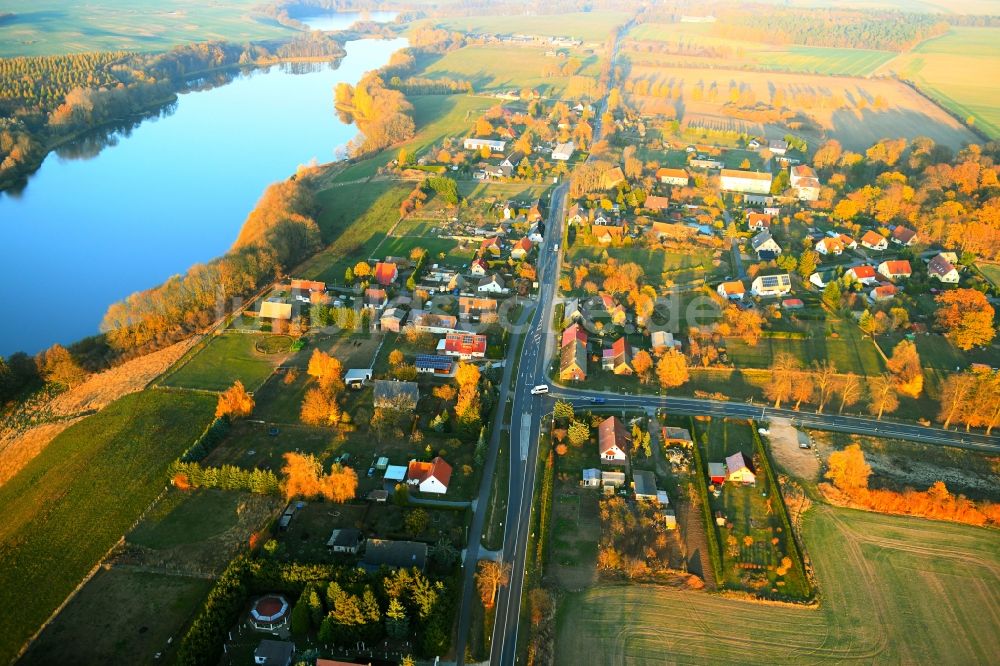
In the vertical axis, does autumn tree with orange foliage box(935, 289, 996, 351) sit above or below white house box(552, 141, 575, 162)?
below

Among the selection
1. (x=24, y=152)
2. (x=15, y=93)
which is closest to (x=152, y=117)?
(x=15, y=93)

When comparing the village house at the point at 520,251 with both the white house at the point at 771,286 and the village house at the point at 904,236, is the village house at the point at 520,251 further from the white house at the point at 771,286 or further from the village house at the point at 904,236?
the village house at the point at 904,236

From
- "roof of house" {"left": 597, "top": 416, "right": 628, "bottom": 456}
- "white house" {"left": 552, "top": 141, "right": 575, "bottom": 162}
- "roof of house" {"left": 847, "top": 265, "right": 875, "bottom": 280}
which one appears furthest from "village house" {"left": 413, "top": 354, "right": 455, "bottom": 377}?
Result: "white house" {"left": 552, "top": 141, "right": 575, "bottom": 162}

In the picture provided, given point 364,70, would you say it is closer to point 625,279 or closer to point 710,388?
point 625,279

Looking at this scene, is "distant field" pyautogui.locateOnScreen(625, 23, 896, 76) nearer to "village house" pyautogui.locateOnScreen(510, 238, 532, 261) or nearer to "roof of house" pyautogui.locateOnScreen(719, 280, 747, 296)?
"roof of house" pyautogui.locateOnScreen(719, 280, 747, 296)

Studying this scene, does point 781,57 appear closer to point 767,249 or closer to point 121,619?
point 767,249

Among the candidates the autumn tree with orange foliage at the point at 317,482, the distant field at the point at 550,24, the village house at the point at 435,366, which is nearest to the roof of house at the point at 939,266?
the village house at the point at 435,366
